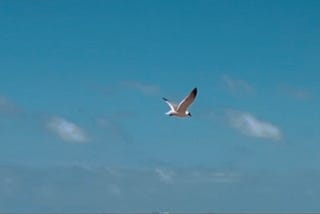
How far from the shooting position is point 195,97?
154 m

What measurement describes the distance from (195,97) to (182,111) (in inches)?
82.5

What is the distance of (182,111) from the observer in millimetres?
155750

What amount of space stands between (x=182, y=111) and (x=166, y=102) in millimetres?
1546

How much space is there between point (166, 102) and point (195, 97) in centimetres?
287

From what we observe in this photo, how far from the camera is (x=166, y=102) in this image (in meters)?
156
